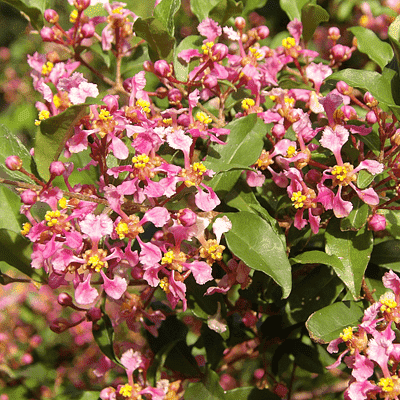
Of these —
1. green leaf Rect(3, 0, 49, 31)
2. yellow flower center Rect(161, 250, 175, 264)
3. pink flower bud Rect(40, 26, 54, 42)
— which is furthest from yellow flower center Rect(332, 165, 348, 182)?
→ green leaf Rect(3, 0, 49, 31)

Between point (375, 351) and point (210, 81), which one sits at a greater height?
point (210, 81)

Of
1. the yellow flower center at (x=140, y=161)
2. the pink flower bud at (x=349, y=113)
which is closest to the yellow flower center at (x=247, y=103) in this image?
the pink flower bud at (x=349, y=113)

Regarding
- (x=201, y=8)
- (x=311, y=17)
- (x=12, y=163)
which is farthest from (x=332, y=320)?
(x=201, y=8)

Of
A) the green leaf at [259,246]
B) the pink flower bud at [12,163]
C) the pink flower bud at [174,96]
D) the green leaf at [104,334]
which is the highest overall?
the pink flower bud at [174,96]

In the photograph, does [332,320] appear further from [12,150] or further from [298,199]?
[12,150]

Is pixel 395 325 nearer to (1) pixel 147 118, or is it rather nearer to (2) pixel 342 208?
(2) pixel 342 208

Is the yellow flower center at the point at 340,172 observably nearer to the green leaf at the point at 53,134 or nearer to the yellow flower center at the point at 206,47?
the yellow flower center at the point at 206,47
